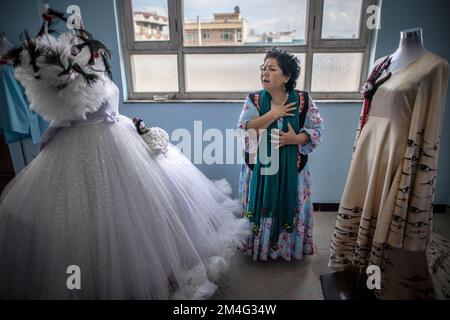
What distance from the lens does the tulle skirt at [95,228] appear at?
3.79 ft

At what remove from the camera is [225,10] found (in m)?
2.15

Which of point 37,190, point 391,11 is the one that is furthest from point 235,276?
point 391,11

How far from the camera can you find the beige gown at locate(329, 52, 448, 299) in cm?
113

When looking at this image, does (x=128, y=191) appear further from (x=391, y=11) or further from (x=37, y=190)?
(x=391, y=11)

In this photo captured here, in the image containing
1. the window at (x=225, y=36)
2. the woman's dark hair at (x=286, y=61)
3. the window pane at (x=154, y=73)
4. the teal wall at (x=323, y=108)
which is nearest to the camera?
the woman's dark hair at (x=286, y=61)

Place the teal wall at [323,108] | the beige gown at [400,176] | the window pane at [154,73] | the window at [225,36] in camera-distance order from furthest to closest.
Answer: the window pane at [154,73] < the window at [225,36] < the teal wall at [323,108] < the beige gown at [400,176]

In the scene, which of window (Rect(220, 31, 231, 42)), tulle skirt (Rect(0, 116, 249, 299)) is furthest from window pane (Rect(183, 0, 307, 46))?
tulle skirt (Rect(0, 116, 249, 299))

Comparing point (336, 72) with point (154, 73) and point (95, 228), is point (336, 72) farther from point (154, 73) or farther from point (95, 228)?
point (95, 228)

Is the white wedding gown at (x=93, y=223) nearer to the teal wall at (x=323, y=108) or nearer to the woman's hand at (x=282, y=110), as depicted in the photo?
the woman's hand at (x=282, y=110)

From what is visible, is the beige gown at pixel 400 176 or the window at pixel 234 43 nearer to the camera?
the beige gown at pixel 400 176

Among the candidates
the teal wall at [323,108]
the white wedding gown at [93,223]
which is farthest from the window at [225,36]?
the white wedding gown at [93,223]

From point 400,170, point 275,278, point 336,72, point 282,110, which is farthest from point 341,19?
point 275,278

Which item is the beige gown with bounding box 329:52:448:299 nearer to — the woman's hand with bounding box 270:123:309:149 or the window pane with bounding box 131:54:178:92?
the woman's hand with bounding box 270:123:309:149

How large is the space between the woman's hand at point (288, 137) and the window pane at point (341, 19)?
43.4 inches
